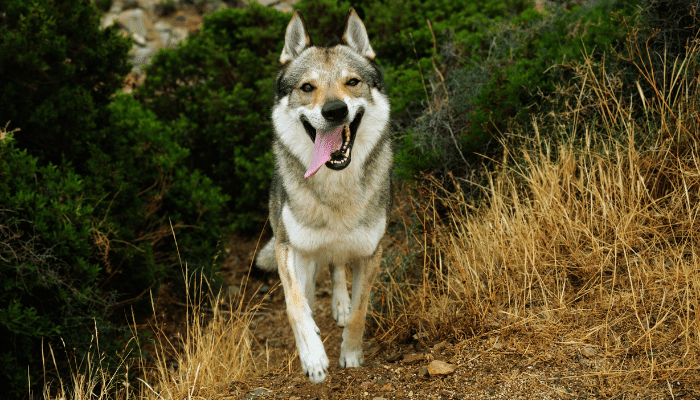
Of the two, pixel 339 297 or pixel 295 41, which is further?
pixel 339 297

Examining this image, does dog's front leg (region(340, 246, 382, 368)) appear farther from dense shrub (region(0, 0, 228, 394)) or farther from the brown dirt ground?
dense shrub (region(0, 0, 228, 394))

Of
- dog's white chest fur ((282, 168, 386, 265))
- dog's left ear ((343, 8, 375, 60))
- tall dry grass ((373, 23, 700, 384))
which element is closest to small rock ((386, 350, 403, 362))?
tall dry grass ((373, 23, 700, 384))

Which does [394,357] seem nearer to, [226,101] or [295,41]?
[295,41]

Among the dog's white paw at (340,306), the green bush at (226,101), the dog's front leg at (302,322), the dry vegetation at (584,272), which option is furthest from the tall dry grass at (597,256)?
the green bush at (226,101)

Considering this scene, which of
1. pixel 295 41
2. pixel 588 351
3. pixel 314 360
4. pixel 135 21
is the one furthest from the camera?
pixel 135 21

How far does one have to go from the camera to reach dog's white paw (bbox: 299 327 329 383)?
3584mm

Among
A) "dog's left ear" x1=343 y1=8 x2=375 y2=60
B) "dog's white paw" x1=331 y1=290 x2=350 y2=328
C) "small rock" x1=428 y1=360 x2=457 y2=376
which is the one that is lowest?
"dog's white paw" x1=331 y1=290 x2=350 y2=328

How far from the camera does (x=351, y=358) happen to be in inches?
163

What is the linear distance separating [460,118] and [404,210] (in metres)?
1.18

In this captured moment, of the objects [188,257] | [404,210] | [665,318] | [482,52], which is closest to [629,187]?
[665,318]

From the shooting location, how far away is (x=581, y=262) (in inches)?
151

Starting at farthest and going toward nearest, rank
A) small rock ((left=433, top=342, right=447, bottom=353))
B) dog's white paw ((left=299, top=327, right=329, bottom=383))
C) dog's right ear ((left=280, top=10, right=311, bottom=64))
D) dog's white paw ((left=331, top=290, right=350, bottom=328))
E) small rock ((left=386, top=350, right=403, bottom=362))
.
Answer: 1. dog's white paw ((left=331, top=290, right=350, bottom=328))
2. dog's right ear ((left=280, top=10, right=311, bottom=64))
3. small rock ((left=386, top=350, right=403, bottom=362))
4. small rock ((left=433, top=342, right=447, bottom=353))
5. dog's white paw ((left=299, top=327, right=329, bottom=383))

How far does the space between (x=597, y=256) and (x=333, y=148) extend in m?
2.08

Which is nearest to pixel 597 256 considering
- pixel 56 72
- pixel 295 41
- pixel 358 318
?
pixel 358 318
